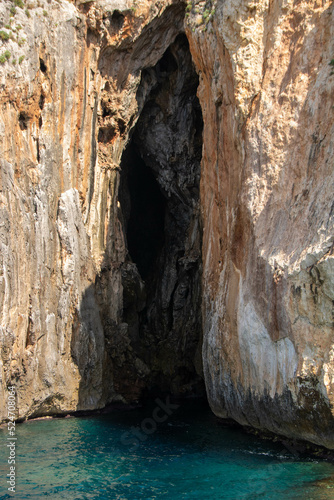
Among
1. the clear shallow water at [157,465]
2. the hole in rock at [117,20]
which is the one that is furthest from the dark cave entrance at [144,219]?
the clear shallow water at [157,465]

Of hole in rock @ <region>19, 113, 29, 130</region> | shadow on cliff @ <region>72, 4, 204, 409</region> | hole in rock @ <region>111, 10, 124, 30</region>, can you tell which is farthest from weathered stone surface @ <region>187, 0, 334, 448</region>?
hole in rock @ <region>19, 113, 29, 130</region>

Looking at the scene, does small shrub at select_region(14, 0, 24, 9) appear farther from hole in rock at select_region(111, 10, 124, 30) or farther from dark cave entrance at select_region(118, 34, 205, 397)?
dark cave entrance at select_region(118, 34, 205, 397)

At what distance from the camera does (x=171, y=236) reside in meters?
32.2

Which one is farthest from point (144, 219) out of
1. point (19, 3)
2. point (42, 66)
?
point (19, 3)

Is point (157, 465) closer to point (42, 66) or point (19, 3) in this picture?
point (42, 66)

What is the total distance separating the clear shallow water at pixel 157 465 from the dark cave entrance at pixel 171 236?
6625 millimetres

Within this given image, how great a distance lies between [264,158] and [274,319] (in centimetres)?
505

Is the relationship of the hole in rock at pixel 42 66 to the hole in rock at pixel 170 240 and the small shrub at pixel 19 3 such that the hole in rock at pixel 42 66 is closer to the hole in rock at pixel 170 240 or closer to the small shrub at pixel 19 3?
the small shrub at pixel 19 3

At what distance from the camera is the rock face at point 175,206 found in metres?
15.9

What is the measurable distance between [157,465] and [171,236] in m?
17.8

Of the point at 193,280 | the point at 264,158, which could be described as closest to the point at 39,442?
the point at 264,158

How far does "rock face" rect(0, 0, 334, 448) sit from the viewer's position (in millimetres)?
15884

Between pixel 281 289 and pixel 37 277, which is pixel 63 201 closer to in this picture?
pixel 37 277

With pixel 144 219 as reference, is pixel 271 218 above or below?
below
